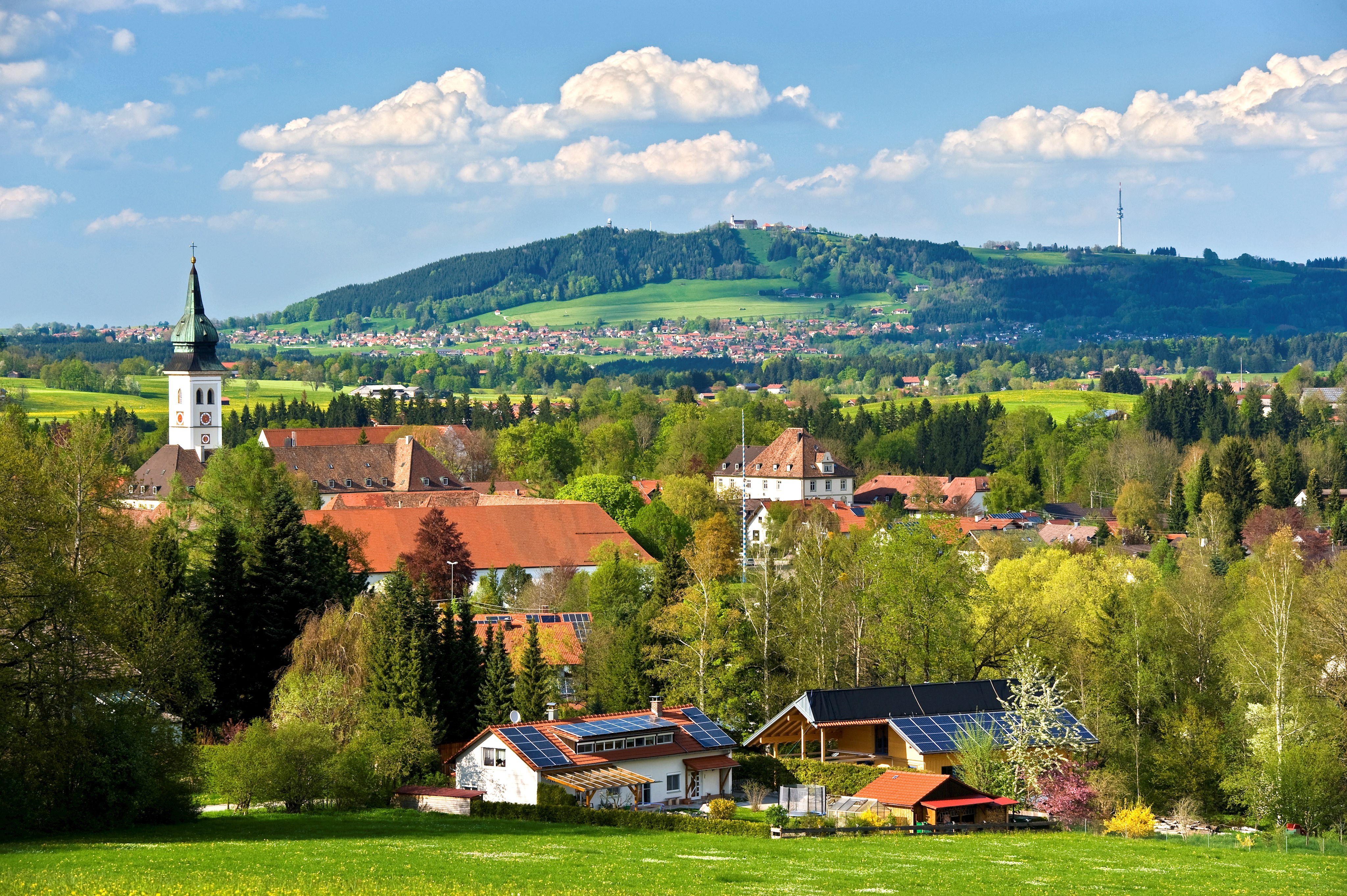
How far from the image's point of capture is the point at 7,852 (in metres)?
26.5

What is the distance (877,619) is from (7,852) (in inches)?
1364

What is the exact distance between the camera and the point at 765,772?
4719 centimetres

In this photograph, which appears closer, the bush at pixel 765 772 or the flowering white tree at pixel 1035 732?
the flowering white tree at pixel 1035 732

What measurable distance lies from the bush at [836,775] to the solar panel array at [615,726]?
3983 mm

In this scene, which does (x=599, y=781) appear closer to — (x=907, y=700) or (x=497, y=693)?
(x=497, y=693)

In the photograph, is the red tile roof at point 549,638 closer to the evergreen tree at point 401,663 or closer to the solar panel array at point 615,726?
the evergreen tree at point 401,663

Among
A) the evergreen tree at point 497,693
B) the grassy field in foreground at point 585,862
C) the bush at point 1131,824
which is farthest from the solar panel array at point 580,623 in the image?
the bush at point 1131,824

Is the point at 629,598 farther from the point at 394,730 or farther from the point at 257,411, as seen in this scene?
the point at 257,411

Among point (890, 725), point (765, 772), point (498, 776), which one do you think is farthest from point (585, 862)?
point (890, 725)

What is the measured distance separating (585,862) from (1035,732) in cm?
2240

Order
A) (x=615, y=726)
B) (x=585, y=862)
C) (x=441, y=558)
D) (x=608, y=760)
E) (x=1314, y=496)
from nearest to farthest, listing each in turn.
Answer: (x=585, y=862), (x=608, y=760), (x=615, y=726), (x=441, y=558), (x=1314, y=496)

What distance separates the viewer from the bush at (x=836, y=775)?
45719mm

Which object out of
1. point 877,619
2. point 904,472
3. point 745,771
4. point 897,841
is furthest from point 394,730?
point 904,472

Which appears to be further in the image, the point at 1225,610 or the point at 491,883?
the point at 1225,610
